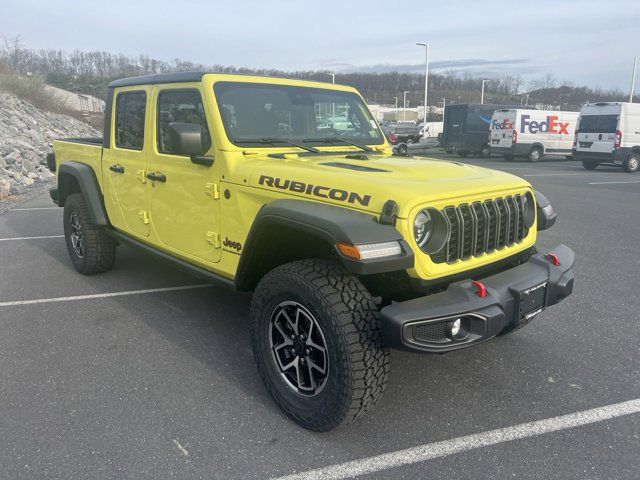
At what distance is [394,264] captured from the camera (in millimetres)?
2428

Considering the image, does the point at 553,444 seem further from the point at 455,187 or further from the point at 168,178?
the point at 168,178

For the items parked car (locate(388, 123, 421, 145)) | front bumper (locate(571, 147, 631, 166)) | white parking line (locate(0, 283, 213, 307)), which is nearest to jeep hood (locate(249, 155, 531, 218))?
white parking line (locate(0, 283, 213, 307))

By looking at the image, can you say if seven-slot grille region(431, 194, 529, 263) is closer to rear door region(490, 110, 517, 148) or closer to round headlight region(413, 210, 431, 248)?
round headlight region(413, 210, 431, 248)

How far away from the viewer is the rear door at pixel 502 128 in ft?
70.6

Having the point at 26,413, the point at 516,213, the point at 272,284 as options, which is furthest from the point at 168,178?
the point at 516,213

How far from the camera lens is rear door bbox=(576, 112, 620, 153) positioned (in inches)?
663

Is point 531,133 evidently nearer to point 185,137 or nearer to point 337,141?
point 337,141

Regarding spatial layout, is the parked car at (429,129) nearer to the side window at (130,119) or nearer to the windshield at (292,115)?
the windshield at (292,115)

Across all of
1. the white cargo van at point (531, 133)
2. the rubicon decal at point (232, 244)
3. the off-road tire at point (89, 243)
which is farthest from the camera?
the white cargo van at point (531, 133)

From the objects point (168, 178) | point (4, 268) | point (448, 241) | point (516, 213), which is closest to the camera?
point (448, 241)

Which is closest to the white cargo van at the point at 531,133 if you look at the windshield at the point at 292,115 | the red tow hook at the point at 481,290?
the windshield at the point at 292,115

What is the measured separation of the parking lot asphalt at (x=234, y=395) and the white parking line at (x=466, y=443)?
3 centimetres

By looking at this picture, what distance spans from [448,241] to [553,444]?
47.4 inches

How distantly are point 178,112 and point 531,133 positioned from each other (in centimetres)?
2096
